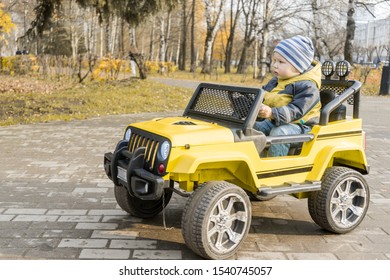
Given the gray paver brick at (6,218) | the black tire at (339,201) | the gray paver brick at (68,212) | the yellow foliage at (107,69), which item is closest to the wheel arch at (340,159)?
the black tire at (339,201)

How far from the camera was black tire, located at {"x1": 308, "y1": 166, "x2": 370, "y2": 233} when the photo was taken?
4.23m

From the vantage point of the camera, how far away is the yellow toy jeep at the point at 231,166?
11.8 ft

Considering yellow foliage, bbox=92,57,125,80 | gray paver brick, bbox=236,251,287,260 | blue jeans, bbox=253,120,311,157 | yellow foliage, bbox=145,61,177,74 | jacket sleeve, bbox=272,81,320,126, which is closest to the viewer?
gray paver brick, bbox=236,251,287,260

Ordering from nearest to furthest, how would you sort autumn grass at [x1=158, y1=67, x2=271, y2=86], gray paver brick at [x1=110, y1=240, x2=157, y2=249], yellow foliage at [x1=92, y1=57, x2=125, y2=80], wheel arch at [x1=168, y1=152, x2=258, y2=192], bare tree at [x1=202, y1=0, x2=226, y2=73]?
wheel arch at [x1=168, y1=152, x2=258, y2=192], gray paver brick at [x1=110, y1=240, x2=157, y2=249], yellow foliage at [x1=92, y1=57, x2=125, y2=80], autumn grass at [x1=158, y1=67, x2=271, y2=86], bare tree at [x1=202, y1=0, x2=226, y2=73]

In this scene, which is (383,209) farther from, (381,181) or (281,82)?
(281,82)

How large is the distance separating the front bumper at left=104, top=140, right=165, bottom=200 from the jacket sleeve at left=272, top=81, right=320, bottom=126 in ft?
3.91

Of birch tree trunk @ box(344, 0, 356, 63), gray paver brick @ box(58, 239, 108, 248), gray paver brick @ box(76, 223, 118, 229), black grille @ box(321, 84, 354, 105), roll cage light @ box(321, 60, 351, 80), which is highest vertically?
birch tree trunk @ box(344, 0, 356, 63)

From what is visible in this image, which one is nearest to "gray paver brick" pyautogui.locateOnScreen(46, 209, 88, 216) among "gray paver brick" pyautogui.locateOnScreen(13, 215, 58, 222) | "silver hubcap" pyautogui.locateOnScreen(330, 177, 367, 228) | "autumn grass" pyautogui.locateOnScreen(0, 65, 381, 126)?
"gray paver brick" pyautogui.locateOnScreen(13, 215, 58, 222)

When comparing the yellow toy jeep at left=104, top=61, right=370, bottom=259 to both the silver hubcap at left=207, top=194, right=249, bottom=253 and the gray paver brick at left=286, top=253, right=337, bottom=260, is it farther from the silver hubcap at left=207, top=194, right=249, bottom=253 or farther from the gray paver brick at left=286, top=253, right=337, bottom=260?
the gray paver brick at left=286, top=253, right=337, bottom=260

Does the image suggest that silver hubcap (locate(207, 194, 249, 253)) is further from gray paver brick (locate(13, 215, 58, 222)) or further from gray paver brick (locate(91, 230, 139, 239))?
gray paver brick (locate(13, 215, 58, 222))

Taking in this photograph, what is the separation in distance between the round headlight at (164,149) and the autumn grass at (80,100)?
770 cm

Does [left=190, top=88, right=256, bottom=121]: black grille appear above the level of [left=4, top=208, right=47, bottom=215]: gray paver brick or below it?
above

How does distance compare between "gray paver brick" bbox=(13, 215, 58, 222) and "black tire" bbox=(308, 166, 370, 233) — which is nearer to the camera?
"black tire" bbox=(308, 166, 370, 233)

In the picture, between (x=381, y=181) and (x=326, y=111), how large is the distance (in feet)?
9.10
